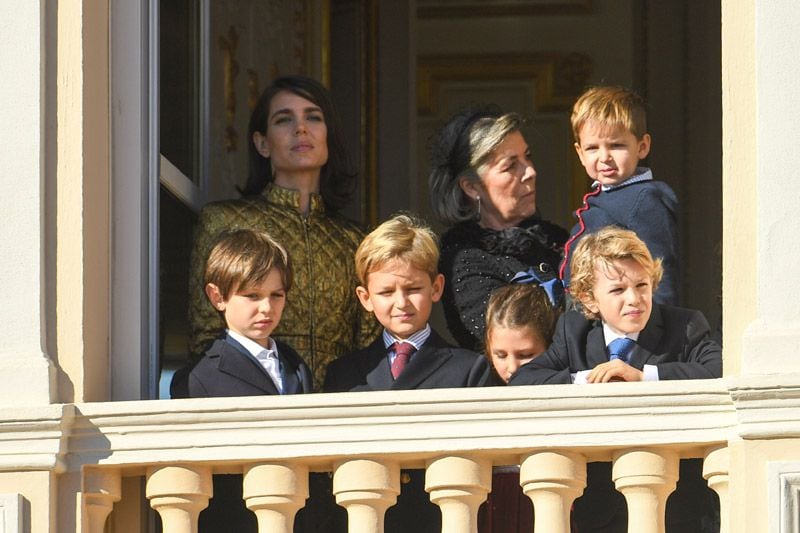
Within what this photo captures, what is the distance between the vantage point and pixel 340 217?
7602mm

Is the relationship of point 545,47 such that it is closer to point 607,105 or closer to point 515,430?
point 607,105

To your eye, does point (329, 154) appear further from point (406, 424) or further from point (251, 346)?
point (406, 424)

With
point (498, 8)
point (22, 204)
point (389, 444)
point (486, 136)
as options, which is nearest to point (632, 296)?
point (389, 444)

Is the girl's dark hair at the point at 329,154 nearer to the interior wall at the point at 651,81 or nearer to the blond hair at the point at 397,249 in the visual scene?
the blond hair at the point at 397,249

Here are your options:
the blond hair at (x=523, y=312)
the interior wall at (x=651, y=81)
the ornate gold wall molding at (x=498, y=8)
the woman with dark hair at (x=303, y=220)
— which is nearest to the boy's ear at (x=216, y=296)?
the woman with dark hair at (x=303, y=220)

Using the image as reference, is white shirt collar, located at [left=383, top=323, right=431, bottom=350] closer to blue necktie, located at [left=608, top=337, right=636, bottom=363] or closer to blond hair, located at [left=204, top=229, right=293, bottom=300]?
blond hair, located at [left=204, top=229, right=293, bottom=300]

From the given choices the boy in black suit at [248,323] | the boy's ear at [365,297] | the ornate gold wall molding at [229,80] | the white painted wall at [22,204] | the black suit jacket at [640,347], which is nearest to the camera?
the white painted wall at [22,204]

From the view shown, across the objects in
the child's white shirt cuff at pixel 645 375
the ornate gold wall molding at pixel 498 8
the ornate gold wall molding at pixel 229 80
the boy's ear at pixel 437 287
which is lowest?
the child's white shirt cuff at pixel 645 375

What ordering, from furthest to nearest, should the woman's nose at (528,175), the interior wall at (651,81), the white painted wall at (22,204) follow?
the interior wall at (651,81) < the woman's nose at (528,175) < the white painted wall at (22,204)

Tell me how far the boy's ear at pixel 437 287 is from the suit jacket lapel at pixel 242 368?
48 cm

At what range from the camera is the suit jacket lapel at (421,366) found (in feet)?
23.0

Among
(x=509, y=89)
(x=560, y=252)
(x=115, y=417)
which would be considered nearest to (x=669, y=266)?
(x=560, y=252)

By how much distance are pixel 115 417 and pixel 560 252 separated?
52.7 inches

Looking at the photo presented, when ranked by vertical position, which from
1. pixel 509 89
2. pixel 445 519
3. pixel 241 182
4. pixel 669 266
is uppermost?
pixel 509 89
